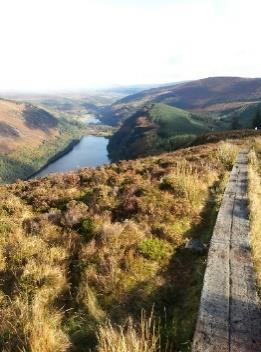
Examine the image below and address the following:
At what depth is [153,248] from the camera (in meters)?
10.6

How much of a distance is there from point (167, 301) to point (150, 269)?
1.28 meters

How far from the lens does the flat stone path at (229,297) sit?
259 inches

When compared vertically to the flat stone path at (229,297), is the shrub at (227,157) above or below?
above

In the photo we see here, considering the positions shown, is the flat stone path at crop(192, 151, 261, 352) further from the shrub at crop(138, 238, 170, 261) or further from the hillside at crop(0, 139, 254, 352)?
the shrub at crop(138, 238, 170, 261)

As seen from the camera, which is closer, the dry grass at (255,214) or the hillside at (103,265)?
the hillside at (103,265)

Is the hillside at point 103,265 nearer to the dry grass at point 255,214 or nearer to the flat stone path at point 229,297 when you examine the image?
the flat stone path at point 229,297

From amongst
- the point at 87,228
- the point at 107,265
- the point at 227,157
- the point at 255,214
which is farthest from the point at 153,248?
the point at 227,157

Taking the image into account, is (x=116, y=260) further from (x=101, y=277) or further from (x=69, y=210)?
(x=69, y=210)

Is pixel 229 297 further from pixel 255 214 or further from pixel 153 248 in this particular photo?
pixel 255 214

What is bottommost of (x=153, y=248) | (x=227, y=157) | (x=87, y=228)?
(x=153, y=248)

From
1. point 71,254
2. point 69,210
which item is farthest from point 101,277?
point 69,210

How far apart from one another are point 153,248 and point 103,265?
1.70m

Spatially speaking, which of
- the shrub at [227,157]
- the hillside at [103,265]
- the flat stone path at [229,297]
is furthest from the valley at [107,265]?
the shrub at [227,157]

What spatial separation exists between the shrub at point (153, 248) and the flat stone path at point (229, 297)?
126cm
